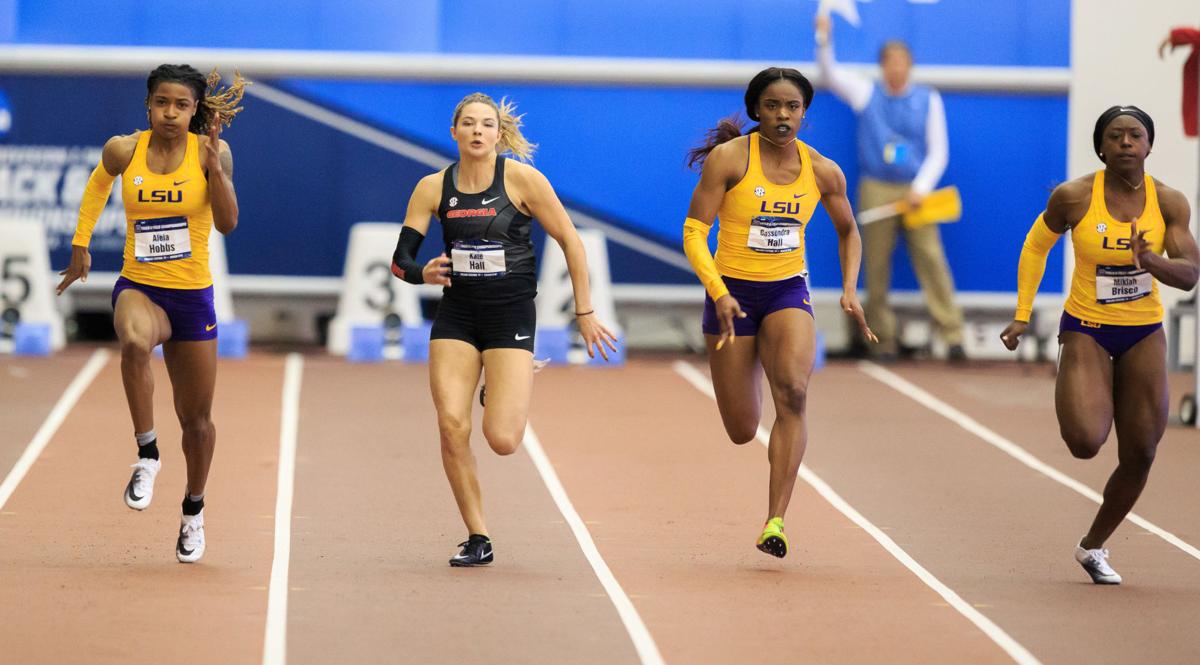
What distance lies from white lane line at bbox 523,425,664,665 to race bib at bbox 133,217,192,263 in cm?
238

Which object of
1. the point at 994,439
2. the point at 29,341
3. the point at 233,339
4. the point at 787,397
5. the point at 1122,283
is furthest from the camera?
the point at 233,339

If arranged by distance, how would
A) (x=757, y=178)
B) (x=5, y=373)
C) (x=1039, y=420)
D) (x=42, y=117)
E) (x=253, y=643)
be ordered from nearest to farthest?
(x=253, y=643)
(x=757, y=178)
(x=1039, y=420)
(x=5, y=373)
(x=42, y=117)

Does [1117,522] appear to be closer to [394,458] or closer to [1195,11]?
[394,458]

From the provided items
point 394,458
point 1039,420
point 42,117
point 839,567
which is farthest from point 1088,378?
point 42,117

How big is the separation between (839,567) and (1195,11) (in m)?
10.2

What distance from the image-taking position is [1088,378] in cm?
882

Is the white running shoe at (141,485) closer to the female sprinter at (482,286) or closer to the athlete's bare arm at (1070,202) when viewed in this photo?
the female sprinter at (482,286)

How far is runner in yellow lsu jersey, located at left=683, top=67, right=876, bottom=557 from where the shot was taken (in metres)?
9.29

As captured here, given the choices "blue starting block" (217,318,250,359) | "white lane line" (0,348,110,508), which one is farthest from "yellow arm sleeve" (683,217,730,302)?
"blue starting block" (217,318,250,359)

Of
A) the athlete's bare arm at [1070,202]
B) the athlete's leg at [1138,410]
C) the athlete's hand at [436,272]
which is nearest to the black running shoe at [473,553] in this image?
the athlete's hand at [436,272]

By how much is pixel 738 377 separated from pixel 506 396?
4.04 feet

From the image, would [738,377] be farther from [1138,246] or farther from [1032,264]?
[1138,246]

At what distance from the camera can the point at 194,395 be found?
9.00 m

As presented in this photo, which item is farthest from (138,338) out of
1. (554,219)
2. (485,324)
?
(554,219)
